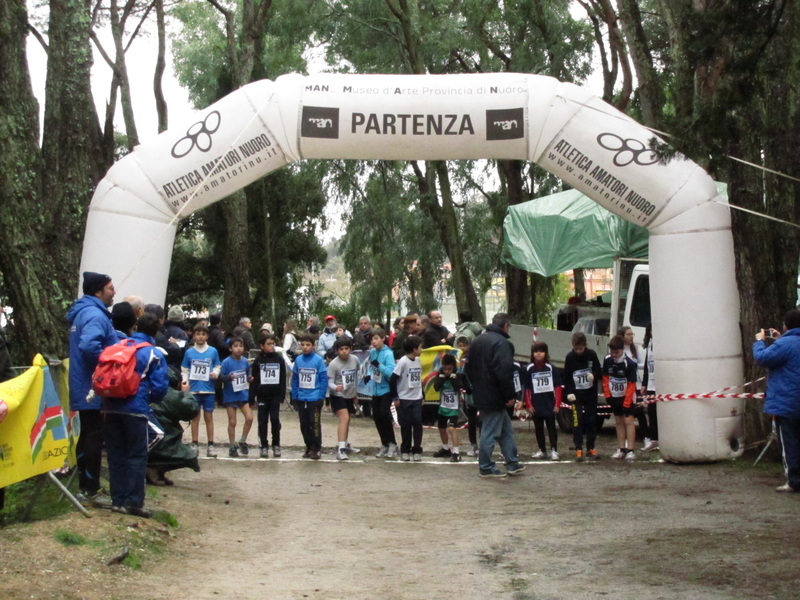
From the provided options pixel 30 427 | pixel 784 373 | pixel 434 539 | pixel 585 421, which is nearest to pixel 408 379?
pixel 585 421

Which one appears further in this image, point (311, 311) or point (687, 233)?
point (311, 311)

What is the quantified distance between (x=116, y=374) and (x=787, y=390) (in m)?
5.98

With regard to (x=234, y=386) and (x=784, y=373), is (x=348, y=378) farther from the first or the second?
(x=784, y=373)

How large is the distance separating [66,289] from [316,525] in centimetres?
363

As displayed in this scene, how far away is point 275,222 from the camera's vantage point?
3059 cm

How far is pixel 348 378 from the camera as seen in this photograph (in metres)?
13.0

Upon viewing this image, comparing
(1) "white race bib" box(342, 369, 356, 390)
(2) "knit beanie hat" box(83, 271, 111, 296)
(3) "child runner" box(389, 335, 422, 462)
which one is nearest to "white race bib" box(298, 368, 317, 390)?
(1) "white race bib" box(342, 369, 356, 390)

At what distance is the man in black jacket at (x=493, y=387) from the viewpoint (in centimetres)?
1109

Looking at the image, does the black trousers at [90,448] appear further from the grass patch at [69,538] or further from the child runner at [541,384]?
the child runner at [541,384]

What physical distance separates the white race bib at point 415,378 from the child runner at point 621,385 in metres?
2.26

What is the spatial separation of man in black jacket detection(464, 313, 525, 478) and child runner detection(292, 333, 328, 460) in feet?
6.77

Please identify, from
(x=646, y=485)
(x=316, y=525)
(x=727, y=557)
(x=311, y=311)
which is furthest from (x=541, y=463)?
(x=311, y=311)

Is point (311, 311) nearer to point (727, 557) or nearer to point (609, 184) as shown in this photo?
point (609, 184)

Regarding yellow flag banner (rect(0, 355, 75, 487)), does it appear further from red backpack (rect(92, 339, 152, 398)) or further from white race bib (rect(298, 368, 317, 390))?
white race bib (rect(298, 368, 317, 390))
